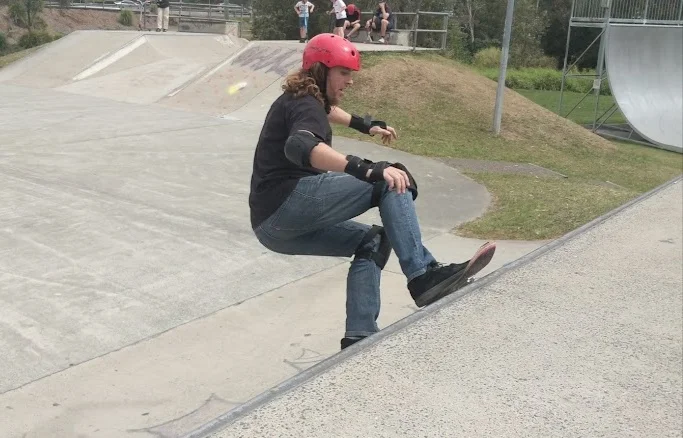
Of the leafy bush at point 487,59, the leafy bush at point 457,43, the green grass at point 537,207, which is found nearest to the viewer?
the green grass at point 537,207

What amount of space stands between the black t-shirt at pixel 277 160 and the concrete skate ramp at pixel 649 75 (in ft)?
59.9

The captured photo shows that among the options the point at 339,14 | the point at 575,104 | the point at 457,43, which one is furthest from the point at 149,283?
the point at 457,43

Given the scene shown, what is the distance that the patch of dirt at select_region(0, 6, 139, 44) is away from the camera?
185 ft

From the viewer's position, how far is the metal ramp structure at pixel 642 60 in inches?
795

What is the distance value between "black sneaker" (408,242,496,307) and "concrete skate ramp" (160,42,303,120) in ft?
34.6

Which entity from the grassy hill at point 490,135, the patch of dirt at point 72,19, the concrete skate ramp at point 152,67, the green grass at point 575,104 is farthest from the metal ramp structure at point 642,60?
the patch of dirt at point 72,19

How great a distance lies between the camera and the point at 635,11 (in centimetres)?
2191

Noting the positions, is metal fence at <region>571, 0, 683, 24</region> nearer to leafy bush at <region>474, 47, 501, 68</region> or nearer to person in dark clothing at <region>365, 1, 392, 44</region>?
person in dark clothing at <region>365, 1, 392, 44</region>

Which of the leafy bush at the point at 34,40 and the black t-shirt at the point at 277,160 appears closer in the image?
the black t-shirt at the point at 277,160

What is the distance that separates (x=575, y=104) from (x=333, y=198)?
30221mm

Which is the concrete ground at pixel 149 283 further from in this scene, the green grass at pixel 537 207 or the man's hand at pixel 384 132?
the man's hand at pixel 384 132

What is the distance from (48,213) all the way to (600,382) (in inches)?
206

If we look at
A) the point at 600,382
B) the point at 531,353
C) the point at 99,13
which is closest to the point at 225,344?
the point at 531,353

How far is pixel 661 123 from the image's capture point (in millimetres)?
20594
